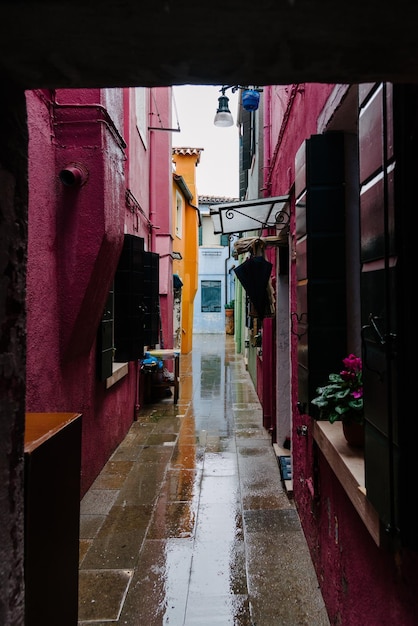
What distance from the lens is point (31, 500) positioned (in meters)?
1.80

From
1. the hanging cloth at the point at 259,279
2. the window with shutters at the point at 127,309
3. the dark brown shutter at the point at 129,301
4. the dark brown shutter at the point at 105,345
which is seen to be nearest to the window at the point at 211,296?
the window with shutters at the point at 127,309

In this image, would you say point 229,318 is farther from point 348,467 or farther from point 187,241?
point 348,467

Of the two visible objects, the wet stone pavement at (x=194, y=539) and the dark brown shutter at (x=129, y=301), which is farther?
the dark brown shutter at (x=129, y=301)

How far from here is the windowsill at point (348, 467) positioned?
6.82 ft

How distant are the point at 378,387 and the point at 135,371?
6900mm

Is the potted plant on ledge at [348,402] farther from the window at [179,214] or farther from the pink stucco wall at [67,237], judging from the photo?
the window at [179,214]

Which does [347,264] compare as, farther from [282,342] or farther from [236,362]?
[236,362]

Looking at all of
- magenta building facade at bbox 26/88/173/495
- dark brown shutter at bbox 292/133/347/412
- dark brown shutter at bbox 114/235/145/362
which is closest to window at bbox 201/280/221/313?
dark brown shutter at bbox 114/235/145/362

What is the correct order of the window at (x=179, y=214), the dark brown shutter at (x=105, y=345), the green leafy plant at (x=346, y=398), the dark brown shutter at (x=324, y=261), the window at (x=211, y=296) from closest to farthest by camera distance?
1. the green leafy plant at (x=346, y=398)
2. the dark brown shutter at (x=324, y=261)
3. the dark brown shutter at (x=105, y=345)
4. the window at (x=179, y=214)
5. the window at (x=211, y=296)

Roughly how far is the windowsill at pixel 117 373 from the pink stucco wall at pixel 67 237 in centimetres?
102

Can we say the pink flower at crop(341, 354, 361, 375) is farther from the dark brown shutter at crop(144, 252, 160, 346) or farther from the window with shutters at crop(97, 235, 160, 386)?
the dark brown shutter at crop(144, 252, 160, 346)

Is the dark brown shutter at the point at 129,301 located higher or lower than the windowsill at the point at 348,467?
higher

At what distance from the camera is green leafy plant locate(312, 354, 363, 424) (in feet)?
8.54

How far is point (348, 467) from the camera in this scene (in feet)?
8.18
